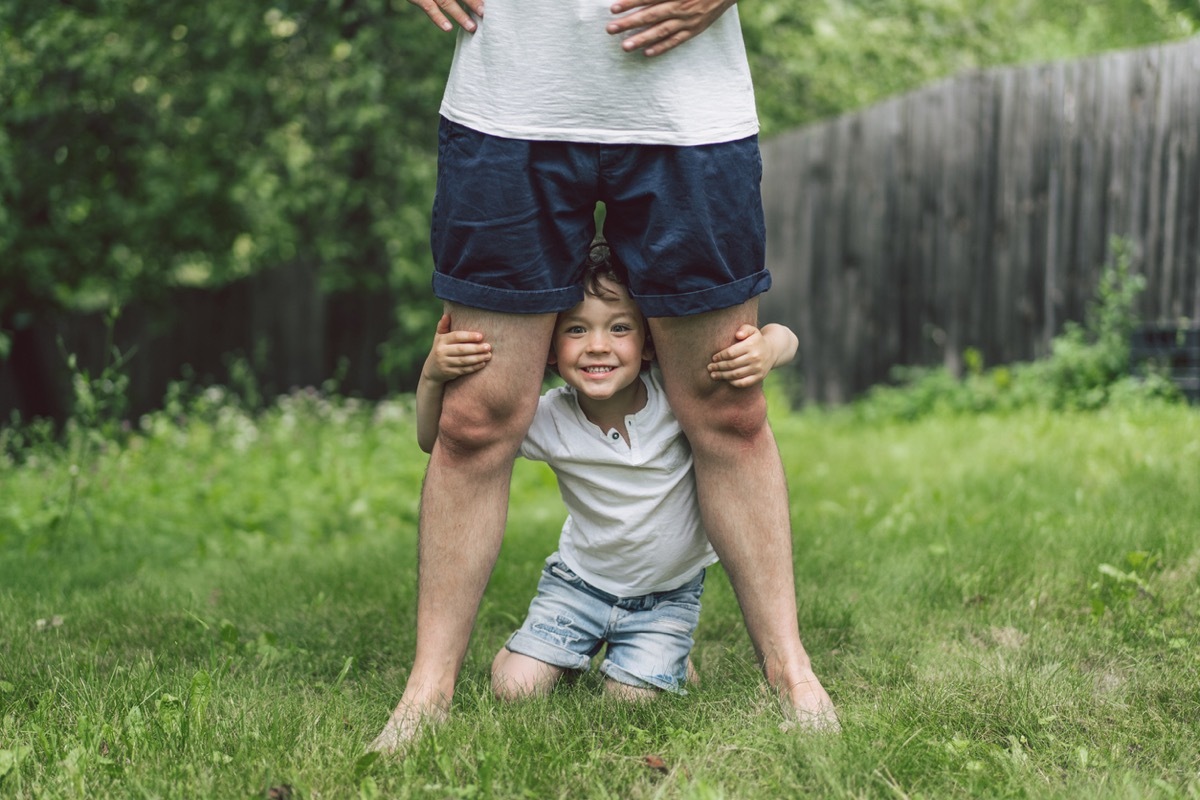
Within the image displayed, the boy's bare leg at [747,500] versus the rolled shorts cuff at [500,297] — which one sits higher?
the rolled shorts cuff at [500,297]

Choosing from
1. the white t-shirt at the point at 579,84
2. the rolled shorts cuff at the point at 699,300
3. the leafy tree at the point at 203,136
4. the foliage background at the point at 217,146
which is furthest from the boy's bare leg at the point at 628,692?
the leafy tree at the point at 203,136

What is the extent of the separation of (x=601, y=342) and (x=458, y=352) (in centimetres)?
27

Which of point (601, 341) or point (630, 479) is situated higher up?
point (601, 341)

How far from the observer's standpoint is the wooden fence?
5.63m

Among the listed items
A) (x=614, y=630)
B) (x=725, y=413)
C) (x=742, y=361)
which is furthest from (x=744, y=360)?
(x=614, y=630)

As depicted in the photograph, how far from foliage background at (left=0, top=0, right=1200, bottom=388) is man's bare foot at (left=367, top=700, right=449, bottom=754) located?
4172 millimetres

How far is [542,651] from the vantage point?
90.8 inches

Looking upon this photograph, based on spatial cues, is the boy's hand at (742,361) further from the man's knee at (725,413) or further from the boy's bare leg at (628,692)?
the boy's bare leg at (628,692)

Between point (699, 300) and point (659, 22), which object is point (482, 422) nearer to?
point (699, 300)

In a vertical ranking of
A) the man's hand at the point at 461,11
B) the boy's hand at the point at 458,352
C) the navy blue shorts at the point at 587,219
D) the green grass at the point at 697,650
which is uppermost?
the man's hand at the point at 461,11

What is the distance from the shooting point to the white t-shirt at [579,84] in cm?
189

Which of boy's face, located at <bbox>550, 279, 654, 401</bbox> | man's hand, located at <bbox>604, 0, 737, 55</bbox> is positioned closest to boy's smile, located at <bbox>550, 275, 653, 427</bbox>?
boy's face, located at <bbox>550, 279, 654, 401</bbox>

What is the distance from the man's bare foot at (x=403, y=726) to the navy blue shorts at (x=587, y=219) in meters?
0.70

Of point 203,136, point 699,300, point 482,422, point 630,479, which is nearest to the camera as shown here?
point 699,300
